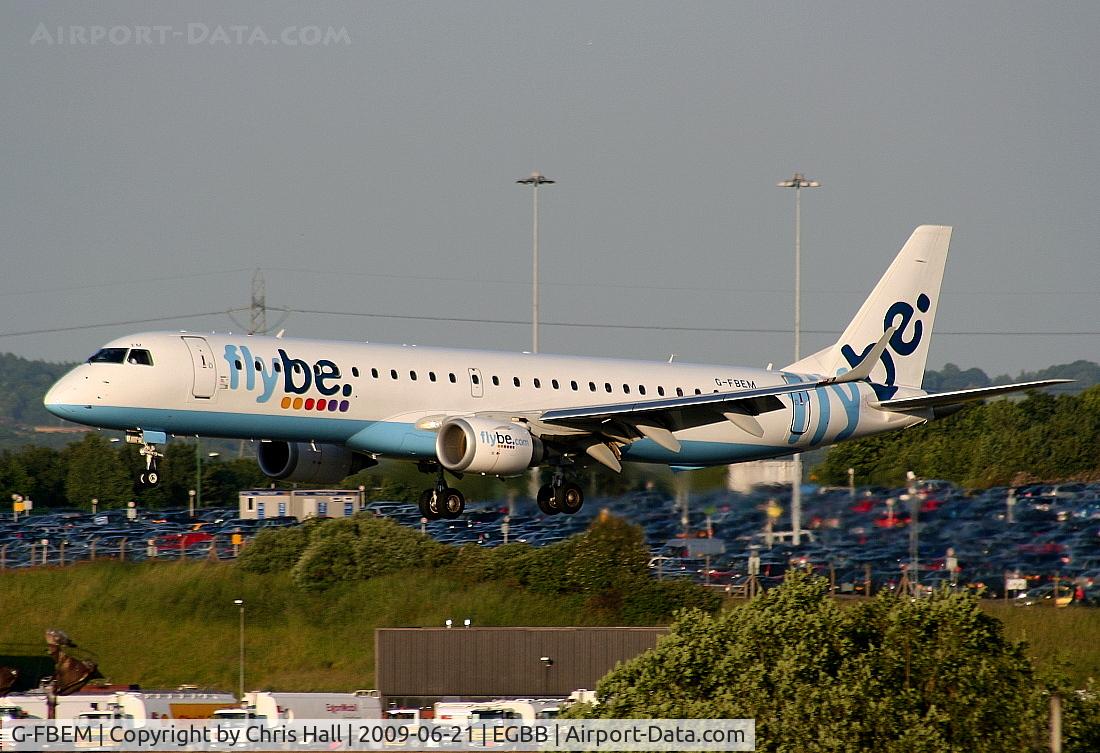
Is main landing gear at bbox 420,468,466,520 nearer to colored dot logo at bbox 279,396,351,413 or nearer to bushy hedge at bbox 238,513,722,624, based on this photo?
colored dot logo at bbox 279,396,351,413

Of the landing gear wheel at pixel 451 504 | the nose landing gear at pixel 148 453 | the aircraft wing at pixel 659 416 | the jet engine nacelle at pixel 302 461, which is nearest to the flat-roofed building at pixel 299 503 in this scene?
the jet engine nacelle at pixel 302 461

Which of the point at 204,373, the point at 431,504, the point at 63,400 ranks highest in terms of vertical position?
the point at 204,373

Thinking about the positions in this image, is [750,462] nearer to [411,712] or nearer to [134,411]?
[411,712]

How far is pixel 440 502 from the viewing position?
149 feet

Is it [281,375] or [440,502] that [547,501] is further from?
[281,375]

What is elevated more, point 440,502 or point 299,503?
point 299,503

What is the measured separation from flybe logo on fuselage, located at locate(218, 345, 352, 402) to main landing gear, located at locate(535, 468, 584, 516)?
7.90m

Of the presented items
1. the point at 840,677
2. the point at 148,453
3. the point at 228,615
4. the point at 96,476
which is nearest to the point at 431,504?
the point at 148,453

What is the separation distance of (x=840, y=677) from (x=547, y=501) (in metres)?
12.2

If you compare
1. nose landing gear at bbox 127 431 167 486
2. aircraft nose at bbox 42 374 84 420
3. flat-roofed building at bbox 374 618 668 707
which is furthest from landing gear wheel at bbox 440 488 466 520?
flat-roofed building at bbox 374 618 668 707

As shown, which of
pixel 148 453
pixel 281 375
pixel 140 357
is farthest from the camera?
pixel 148 453

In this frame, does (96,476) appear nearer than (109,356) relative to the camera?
No

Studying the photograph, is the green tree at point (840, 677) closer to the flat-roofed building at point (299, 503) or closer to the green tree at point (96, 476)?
the flat-roofed building at point (299, 503)

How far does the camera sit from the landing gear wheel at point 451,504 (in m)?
45.4
